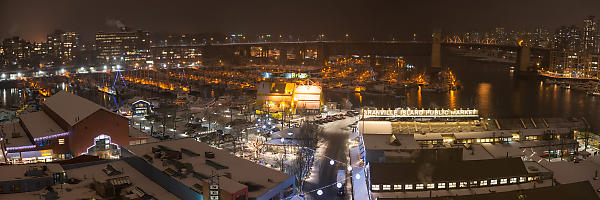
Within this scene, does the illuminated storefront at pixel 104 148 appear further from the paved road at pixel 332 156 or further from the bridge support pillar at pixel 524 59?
the bridge support pillar at pixel 524 59

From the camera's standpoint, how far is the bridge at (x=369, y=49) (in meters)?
25.0

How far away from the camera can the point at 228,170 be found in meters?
4.58

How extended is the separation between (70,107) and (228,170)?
3.80 metres

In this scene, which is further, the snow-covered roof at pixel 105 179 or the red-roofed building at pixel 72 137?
the red-roofed building at pixel 72 137

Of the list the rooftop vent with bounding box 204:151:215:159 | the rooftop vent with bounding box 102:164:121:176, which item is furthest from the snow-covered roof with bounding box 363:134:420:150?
the rooftop vent with bounding box 102:164:121:176

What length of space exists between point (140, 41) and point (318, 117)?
24.2 metres

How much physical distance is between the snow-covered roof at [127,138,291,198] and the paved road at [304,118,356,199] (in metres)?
0.96

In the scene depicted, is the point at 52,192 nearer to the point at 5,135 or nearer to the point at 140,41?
the point at 5,135

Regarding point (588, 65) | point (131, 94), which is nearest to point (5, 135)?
point (131, 94)

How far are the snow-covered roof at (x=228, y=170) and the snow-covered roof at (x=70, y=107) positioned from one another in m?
1.69

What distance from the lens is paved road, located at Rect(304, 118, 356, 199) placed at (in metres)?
5.55

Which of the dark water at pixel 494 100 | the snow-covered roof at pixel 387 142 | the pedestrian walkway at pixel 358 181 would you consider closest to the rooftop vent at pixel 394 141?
the snow-covered roof at pixel 387 142

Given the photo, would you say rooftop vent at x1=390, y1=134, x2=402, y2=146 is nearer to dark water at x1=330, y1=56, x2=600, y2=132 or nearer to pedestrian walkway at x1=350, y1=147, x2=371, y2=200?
pedestrian walkway at x1=350, y1=147, x2=371, y2=200

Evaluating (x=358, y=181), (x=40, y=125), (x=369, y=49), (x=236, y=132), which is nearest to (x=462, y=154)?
(x=358, y=181)
